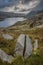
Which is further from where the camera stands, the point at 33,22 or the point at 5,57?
the point at 33,22

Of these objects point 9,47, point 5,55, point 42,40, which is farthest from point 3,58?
point 42,40

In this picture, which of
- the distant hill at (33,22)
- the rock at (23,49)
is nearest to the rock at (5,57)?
the rock at (23,49)

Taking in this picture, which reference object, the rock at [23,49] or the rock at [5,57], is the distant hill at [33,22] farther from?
the rock at [5,57]

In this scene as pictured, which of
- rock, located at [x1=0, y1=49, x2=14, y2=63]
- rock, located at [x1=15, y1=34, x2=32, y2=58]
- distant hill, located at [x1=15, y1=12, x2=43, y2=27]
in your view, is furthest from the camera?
distant hill, located at [x1=15, y1=12, x2=43, y2=27]

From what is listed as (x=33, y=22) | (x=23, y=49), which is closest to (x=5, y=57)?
(x=23, y=49)

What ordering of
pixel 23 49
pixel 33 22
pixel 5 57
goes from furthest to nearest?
pixel 33 22
pixel 23 49
pixel 5 57

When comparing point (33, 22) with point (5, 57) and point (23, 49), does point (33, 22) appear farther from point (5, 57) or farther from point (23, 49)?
point (5, 57)

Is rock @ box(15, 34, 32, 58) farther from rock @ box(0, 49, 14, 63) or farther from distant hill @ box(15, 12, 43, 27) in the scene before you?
distant hill @ box(15, 12, 43, 27)

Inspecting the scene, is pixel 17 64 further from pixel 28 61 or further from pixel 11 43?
pixel 11 43

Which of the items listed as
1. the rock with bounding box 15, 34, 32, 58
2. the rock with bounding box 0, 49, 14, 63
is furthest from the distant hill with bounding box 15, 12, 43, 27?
the rock with bounding box 0, 49, 14, 63

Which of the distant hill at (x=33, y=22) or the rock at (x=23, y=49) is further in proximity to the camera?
the distant hill at (x=33, y=22)

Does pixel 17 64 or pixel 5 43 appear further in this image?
pixel 5 43
